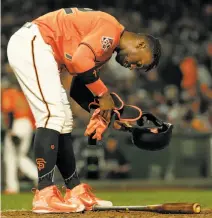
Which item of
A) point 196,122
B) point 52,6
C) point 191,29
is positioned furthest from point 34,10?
point 196,122

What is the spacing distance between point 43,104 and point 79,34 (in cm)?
69

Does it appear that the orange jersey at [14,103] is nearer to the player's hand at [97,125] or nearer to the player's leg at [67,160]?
the player's leg at [67,160]

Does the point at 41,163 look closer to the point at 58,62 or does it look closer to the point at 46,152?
the point at 46,152

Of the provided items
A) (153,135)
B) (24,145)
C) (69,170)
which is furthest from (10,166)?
(153,135)

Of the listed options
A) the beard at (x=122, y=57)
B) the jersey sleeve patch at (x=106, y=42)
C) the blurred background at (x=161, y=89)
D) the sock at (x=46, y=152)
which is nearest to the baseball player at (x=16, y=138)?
the blurred background at (x=161, y=89)

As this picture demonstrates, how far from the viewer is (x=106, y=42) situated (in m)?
6.17

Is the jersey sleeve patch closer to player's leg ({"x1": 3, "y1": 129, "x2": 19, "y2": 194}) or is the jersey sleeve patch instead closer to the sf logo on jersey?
the sf logo on jersey

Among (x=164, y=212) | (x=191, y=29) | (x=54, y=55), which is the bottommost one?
(x=191, y=29)

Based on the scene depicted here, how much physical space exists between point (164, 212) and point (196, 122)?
9.60m

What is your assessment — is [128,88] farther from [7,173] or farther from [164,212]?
[164,212]

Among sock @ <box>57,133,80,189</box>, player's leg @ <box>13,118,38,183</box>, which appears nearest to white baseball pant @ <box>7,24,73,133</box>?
sock @ <box>57,133,80,189</box>

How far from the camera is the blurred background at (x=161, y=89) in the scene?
13938mm

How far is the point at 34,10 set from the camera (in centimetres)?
1972

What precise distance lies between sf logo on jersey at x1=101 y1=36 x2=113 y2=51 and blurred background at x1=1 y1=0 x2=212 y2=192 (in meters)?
4.80
